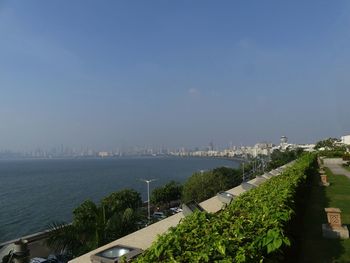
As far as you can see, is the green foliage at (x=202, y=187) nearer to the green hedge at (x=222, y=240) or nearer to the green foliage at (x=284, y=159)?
the green foliage at (x=284, y=159)

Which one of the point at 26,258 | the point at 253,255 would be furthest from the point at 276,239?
the point at 26,258

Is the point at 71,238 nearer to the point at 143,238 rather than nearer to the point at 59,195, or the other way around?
the point at 143,238

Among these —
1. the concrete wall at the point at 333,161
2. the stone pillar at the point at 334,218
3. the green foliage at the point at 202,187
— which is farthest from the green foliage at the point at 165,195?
the stone pillar at the point at 334,218

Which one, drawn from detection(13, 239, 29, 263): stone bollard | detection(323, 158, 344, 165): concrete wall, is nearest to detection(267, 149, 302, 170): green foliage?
detection(323, 158, 344, 165): concrete wall

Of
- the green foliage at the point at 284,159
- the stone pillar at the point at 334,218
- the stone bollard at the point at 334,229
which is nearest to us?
the stone bollard at the point at 334,229

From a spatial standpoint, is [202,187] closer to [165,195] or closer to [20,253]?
[165,195]

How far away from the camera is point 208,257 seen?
2.71m

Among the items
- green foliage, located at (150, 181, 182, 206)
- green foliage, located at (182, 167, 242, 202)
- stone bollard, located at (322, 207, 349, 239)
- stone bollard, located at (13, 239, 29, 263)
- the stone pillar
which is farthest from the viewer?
green foliage, located at (150, 181, 182, 206)

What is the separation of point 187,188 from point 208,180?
11.2 ft

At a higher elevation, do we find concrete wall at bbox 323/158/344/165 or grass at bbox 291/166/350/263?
concrete wall at bbox 323/158/344/165

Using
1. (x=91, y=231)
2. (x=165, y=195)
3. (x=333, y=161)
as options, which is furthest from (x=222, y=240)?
(x=165, y=195)

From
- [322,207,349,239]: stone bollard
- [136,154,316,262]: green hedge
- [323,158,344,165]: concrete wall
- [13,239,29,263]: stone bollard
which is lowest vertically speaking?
[322,207,349,239]: stone bollard

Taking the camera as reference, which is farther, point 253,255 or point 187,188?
point 187,188

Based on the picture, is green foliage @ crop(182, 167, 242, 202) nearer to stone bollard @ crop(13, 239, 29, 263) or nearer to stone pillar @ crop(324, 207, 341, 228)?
stone pillar @ crop(324, 207, 341, 228)
